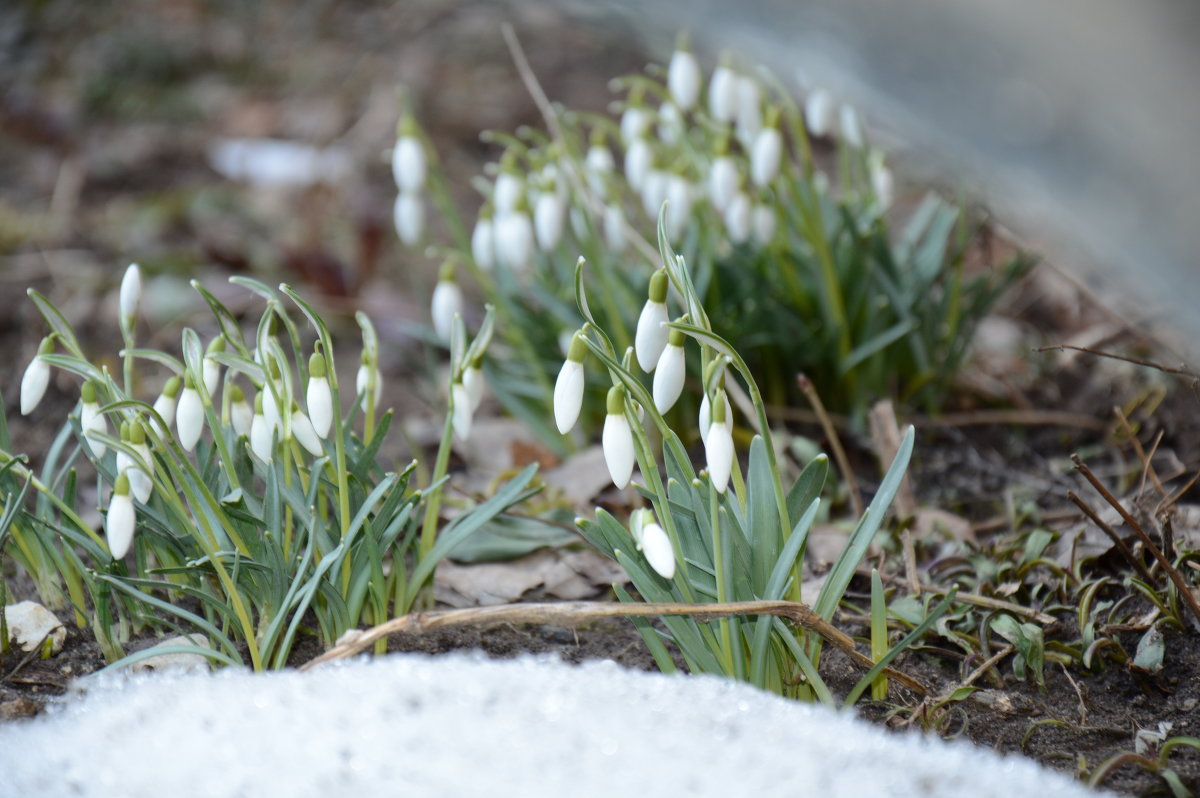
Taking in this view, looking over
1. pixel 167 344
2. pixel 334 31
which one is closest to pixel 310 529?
pixel 167 344

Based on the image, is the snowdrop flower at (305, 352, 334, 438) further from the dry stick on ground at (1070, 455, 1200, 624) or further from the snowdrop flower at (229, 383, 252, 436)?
the dry stick on ground at (1070, 455, 1200, 624)

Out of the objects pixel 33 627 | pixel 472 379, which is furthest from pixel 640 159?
pixel 33 627

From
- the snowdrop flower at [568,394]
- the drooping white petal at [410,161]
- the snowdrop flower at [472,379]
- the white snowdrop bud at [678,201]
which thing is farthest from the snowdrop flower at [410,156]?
the snowdrop flower at [568,394]

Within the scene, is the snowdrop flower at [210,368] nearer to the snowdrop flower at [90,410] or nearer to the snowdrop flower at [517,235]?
the snowdrop flower at [90,410]

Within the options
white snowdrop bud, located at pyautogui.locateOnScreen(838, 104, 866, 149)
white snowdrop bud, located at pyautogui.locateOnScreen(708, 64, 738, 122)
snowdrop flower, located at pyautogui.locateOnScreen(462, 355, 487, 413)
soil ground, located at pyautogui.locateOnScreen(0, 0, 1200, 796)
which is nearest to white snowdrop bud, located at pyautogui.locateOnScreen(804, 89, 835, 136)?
white snowdrop bud, located at pyautogui.locateOnScreen(838, 104, 866, 149)

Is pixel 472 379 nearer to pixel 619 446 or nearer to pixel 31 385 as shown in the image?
pixel 619 446
